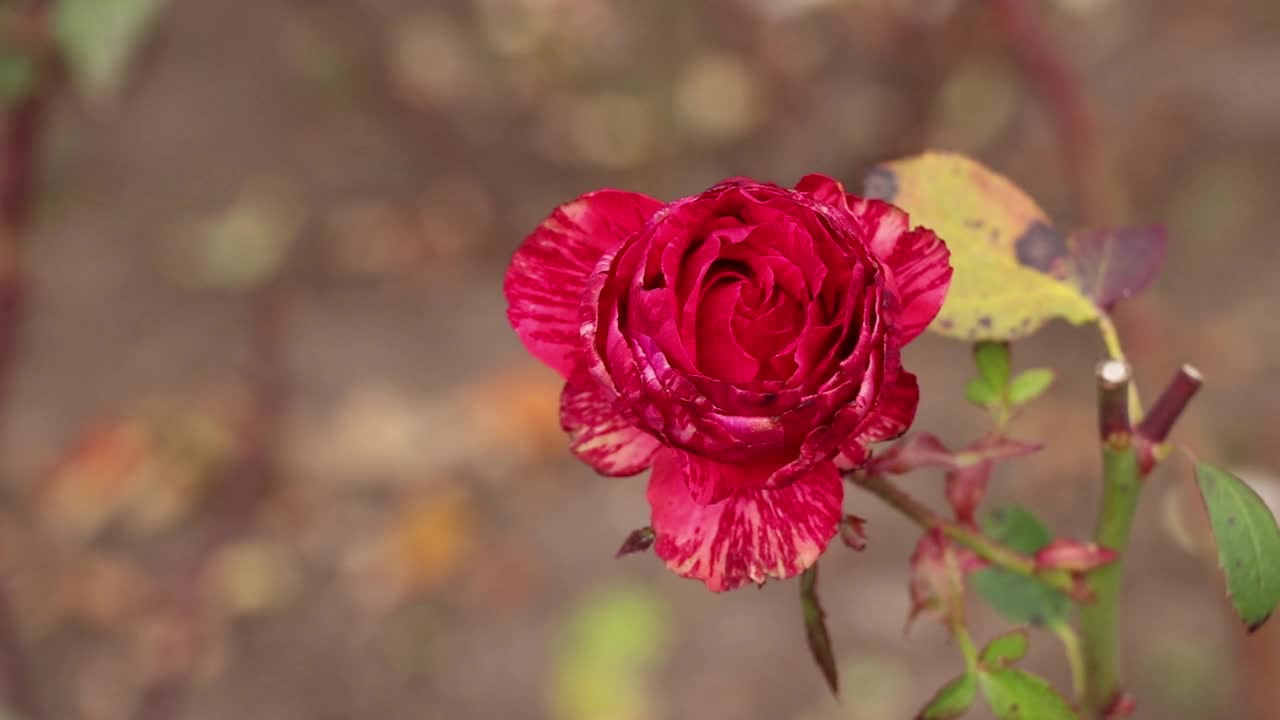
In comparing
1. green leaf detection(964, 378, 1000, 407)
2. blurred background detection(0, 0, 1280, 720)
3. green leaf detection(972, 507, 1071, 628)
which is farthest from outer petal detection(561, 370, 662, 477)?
blurred background detection(0, 0, 1280, 720)

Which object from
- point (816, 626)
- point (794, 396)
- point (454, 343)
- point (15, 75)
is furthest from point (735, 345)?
point (454, 343)

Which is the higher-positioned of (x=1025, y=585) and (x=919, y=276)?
(x=919, y=276)

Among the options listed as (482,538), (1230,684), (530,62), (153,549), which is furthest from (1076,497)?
(153,549)

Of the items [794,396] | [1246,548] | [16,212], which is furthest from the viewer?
[16,212]

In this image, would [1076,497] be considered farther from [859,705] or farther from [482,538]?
[482,538]

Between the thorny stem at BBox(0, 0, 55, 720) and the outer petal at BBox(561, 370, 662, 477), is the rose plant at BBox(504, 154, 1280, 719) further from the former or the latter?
the thorny stem at BBox(0, 0, 55, 720)

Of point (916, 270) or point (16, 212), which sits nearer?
point (916, 270)

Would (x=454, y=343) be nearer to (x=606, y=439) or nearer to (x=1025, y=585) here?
(x=1025, y=585)

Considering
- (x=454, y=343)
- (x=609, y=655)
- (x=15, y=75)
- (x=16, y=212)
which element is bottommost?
(x=609, y=655)

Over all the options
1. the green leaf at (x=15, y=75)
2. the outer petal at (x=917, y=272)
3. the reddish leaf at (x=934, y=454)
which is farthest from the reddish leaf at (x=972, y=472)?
the green leaf at (x=15, y=75)

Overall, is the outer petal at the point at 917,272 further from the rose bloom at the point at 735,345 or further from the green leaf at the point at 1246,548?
the green leaf at the point at 1246,548
